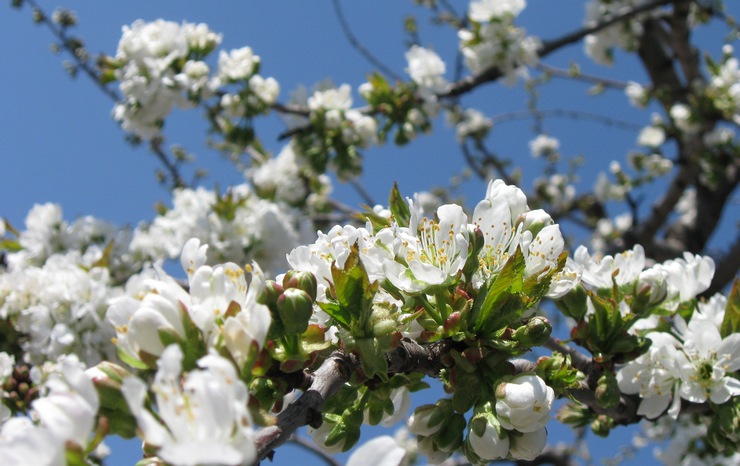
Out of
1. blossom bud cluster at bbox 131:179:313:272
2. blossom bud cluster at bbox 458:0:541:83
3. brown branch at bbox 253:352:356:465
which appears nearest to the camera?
brown branch at bbox 253:352:356:465

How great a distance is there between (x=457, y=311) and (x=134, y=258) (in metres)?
2.88

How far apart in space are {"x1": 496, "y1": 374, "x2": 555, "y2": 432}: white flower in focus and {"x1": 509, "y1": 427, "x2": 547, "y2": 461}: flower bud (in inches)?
1.9

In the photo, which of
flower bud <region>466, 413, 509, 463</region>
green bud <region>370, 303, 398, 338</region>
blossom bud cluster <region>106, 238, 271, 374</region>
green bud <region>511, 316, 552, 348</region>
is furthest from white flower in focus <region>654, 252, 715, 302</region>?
blossom bud cluster <region>106, 238, 271, 374</region>

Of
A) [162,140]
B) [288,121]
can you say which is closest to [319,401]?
[288,121]

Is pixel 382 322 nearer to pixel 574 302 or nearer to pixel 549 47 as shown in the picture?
pixel 574 302

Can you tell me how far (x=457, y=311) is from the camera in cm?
114

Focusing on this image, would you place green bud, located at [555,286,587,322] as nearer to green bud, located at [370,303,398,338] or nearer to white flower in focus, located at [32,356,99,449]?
green bud, located at [370,303,398,338]

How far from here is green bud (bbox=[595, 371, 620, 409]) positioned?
133 cm

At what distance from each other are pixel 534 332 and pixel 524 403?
14cm

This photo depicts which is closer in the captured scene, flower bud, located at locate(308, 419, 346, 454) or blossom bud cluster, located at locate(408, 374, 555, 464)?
blossom bud cluster, located at locate(408, 374, 555, 464)

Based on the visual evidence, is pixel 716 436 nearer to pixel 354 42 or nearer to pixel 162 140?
pixel 354 42

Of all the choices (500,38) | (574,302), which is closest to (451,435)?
(574,302)

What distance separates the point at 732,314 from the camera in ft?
4.86

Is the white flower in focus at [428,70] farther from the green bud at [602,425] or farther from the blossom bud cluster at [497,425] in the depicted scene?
the blossom bud cluster at [497,425]
